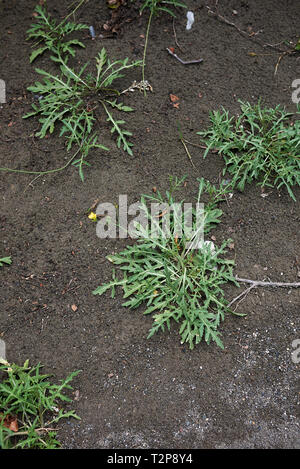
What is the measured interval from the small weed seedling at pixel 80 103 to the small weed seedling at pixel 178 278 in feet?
1.88

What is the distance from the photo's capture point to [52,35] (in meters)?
2.85

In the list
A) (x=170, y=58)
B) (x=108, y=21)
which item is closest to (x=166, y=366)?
(x=170, y=58)

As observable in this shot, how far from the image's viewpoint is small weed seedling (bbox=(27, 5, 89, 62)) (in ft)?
9.18

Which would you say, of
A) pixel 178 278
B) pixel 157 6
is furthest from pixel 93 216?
pixel 157 6

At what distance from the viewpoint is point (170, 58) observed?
2838 millimetres

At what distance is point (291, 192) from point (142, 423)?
5.09 ft

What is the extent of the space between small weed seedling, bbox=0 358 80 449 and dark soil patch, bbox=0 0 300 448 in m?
0.08

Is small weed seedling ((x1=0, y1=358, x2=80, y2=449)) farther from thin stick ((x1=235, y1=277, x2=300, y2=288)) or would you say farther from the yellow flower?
thin stick ((x1=235, y1=277, x2=300, y2=288))

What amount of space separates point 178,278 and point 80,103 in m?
1.30

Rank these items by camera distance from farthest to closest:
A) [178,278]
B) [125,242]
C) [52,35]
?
[52,35], [125,242], [178,278]

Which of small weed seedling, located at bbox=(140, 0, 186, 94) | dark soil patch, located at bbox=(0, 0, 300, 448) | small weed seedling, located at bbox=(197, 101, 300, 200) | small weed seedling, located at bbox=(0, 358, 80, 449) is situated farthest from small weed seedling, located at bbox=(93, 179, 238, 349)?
small weed seedling, located at bbox=(140, 0, 186, 94)

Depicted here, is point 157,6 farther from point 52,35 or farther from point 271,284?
point 271,284
